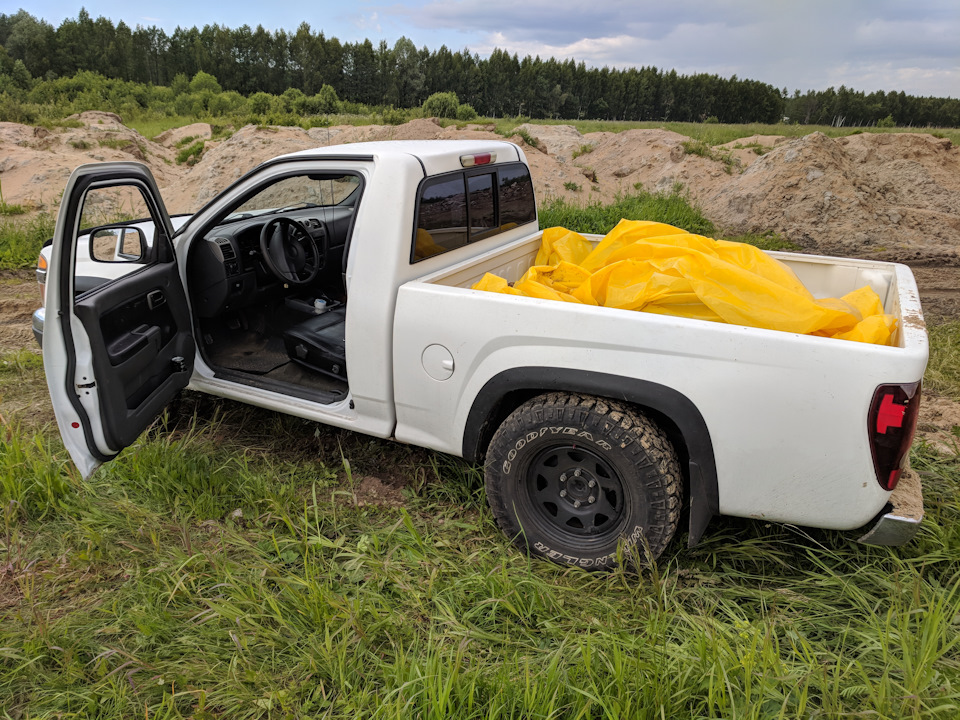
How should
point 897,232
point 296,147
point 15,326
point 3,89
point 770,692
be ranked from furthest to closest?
point 3,89 < point 296,147 < point 897,232 < point 15,326 < point 770,692

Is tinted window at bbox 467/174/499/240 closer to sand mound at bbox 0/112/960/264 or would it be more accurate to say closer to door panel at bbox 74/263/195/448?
door panel at bbox 74/263/195/448

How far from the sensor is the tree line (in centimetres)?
5712

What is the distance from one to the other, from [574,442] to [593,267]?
4.63ft

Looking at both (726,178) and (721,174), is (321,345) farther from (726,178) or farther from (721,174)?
(721,174)

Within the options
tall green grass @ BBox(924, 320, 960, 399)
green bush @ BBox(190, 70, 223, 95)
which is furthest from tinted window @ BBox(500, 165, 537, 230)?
green bush @ BBox(190, 70, 223, 95)

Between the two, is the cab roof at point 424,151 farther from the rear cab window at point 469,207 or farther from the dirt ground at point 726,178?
the dirt ground at point 726,178

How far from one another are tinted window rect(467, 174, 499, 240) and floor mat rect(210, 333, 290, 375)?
1509 millimetres

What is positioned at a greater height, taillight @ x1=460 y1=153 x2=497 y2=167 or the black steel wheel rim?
taillight @ x1=460 y1=153 x2=497 y2=167

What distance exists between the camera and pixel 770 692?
1.98 m

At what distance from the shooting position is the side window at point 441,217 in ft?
10.5

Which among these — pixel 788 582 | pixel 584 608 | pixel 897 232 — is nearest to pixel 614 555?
pixel 584 608

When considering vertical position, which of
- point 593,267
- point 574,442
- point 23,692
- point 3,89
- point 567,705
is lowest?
point 23,692

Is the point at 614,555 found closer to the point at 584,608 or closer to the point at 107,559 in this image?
the point at 584,608

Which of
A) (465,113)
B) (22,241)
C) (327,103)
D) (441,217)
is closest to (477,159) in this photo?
(441,217)
